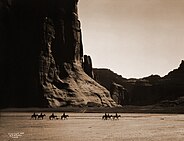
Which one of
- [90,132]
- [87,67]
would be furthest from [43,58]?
[90,132]

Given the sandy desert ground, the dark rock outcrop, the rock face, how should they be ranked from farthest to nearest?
1. the dark rock outcrop
2. the rock face
3. the sandy desert ground

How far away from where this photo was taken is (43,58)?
151 metres

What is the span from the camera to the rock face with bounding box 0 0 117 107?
5669 inches

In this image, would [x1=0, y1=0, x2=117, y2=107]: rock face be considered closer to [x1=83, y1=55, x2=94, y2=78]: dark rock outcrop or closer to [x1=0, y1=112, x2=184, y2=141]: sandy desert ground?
[x1=83, y1=55, x2=94, y2=78]: dark rock outcrop

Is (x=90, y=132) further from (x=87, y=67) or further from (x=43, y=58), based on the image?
(x=87, y=67)

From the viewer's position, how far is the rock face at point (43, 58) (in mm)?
144000

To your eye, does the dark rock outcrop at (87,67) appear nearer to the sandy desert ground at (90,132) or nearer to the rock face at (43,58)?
the rock face at (43,58)

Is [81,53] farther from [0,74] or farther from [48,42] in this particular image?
[0,74]

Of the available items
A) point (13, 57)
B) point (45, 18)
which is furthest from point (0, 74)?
point (45, 18)

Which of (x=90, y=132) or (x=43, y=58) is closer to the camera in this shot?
(x=90, y=132)

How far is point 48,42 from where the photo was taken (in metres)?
155

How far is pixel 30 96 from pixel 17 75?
12.8 meters

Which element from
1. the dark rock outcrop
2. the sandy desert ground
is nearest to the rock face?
the dark rock outcrop

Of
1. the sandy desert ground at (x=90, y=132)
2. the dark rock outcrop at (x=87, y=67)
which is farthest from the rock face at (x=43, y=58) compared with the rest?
the sandy desert ground at (x=90, y=132)
